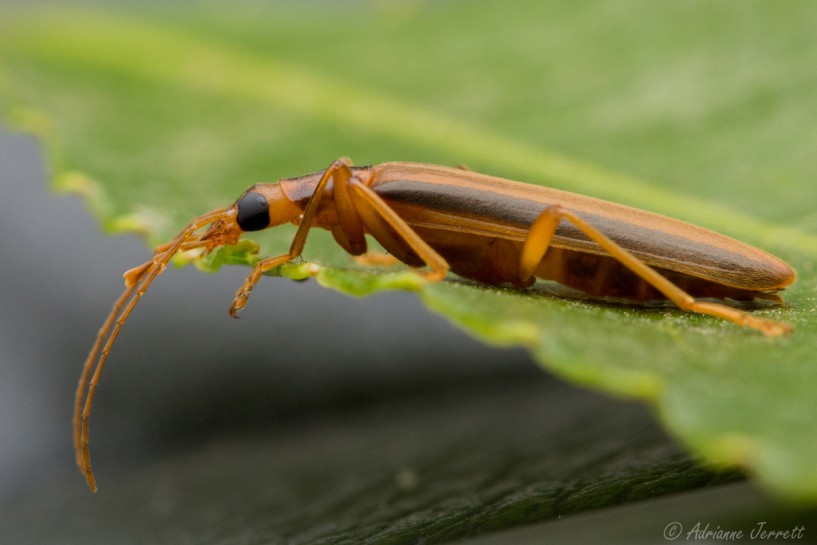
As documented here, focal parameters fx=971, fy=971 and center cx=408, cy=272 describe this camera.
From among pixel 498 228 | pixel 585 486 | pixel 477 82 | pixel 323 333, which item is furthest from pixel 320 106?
pixel 585 486

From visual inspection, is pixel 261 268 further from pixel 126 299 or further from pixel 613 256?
pixel 613 256

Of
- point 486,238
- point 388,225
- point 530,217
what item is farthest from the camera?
point 388,225

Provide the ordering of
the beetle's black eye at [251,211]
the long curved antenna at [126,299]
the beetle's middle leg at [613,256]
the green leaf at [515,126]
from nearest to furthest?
the green leaf at [515,126]
the beetle's middle leg at [613,256]
the long curved antenna at [126,299]
the beetle's black eye at [251,211]

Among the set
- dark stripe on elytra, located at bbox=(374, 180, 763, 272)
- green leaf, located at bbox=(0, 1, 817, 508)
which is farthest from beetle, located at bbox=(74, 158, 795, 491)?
green leaf, located at bbox=(0, 1, 817, 508)

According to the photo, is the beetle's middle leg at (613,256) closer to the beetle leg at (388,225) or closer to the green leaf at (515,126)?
the green leaf at (515,126)

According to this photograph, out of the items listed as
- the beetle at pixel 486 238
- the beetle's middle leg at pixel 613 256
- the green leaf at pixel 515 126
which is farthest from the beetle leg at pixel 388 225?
the beetle's middle leg at pixel 613 256

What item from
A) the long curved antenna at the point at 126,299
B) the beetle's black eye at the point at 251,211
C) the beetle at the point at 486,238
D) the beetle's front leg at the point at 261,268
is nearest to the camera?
the beetle at the point at 486,238

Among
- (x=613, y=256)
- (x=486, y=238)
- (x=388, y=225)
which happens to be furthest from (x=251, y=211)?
(x=613, y=256)
